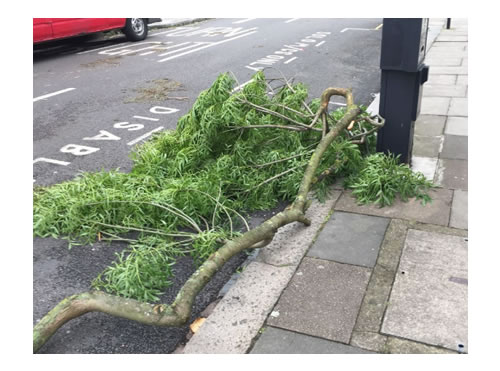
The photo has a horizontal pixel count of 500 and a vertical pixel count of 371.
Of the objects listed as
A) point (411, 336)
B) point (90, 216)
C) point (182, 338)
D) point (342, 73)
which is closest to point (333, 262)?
point (411, 336)

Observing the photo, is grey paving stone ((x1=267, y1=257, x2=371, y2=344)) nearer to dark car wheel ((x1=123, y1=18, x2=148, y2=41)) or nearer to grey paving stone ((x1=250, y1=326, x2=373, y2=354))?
grey paving stone ((x1=250, y1=326, x2=373, y2=354))

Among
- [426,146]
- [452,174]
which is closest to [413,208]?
[452,174]

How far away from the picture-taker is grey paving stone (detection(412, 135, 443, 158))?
17.2 ft

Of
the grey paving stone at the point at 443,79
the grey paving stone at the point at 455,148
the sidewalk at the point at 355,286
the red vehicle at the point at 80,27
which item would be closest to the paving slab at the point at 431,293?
the sidewalk at the point at 355,286

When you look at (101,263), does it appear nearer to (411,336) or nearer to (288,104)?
(411,336)

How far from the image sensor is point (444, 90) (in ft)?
26.8

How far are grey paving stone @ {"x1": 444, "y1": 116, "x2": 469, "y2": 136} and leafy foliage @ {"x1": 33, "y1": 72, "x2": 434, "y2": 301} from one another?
169cm

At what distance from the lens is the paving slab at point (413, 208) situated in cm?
388

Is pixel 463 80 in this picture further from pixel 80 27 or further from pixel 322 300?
pixel 80 27

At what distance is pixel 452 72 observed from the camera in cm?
955

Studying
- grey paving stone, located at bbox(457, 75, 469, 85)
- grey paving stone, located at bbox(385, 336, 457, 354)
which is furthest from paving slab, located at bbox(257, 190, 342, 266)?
grey paving stone, located at bbox(457, 75, 469, 85)

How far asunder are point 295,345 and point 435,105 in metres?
5.59

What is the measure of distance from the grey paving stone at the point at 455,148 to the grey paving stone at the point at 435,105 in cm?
104

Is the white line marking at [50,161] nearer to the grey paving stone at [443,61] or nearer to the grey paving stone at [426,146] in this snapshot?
the grey paving stone at [426,146]
